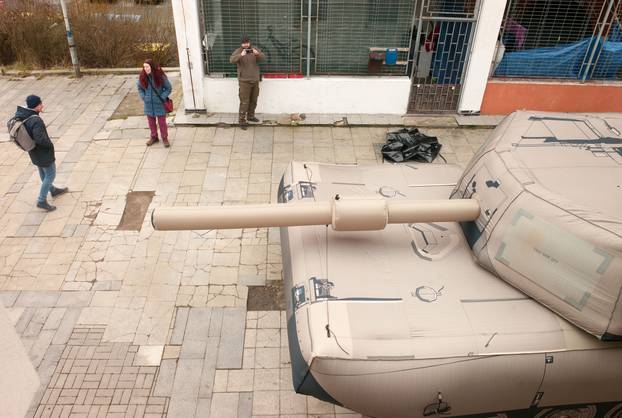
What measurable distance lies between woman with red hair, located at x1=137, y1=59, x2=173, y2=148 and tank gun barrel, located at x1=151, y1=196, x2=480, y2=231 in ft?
13.0

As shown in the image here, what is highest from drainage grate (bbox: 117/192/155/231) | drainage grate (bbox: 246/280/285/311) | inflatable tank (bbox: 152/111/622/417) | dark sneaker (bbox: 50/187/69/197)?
inflatable tank (bbox: 152/111/622/417)

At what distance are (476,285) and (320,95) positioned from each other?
20.6 feet

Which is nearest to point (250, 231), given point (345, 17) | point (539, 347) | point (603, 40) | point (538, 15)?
point (539, 347)

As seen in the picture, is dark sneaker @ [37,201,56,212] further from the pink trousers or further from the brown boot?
the brown boot

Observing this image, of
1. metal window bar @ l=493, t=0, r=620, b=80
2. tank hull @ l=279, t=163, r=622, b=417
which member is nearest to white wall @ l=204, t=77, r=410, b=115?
metal window bar @ l=493, t=0, r=620, b=80

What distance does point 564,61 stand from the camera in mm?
9875

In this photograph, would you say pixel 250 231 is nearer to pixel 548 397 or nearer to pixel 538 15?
pixel 548 397

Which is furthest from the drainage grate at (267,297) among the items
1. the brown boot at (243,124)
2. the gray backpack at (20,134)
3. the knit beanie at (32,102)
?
the brown boot at (243,124)

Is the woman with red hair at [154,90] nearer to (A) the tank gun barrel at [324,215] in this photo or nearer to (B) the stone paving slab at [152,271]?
(B) the stone paving slab at [152,271]

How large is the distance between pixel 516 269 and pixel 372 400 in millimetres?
Result: 1834

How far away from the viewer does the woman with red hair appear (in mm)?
8188

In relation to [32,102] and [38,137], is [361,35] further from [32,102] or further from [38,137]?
[38,137]

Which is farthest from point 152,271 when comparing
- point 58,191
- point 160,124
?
point 160,124

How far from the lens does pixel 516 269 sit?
4.63 meters
